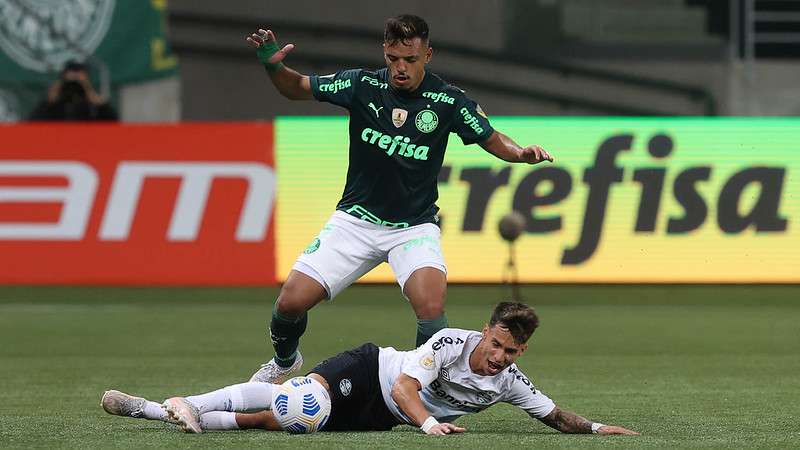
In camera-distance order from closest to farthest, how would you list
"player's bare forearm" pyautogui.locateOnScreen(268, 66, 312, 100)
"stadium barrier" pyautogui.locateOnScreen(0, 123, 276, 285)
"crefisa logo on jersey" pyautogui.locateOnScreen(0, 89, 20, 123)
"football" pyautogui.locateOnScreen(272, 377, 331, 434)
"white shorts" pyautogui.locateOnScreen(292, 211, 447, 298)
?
"football" pyautogui.locateOnScreen(272, 377, 331, 434) → "white shorts" pyautogui.locateOnScreen(292, 211, 447, 298) → "player's bare forearm" pyautogui.locateOnScreen(268, 66, 312, 100) → "stadium barrier" pyautogui.locateOnScreen(0, 123, 276, 285) → "crefisa logo on jersey" pyautogui.locateOnScreen(0, 89, 20, 123)

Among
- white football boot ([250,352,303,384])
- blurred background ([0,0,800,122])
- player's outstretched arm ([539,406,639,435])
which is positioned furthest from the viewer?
blurred background ([0,0,800,122])

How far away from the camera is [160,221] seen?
58.3 ft

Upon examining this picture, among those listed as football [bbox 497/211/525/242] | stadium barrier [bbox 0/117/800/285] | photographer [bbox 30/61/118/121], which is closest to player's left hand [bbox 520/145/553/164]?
football [bbox 497/211/525/242]

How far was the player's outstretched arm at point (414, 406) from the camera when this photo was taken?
8.20m

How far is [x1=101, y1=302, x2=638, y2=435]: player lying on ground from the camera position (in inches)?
323

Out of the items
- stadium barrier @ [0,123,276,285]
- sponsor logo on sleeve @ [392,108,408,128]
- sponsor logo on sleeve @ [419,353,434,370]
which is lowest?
stadium barrier @ [0,123,276,285]

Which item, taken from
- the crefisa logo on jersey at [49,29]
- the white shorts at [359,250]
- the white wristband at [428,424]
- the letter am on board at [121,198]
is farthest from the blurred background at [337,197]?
the white wristband at [428,424]

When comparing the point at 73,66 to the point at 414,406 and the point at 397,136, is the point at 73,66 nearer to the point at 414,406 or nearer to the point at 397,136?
the point at 397,136

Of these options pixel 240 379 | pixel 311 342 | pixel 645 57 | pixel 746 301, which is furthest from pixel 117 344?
pixel 645 57

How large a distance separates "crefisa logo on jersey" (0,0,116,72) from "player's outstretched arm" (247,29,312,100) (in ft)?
36.4

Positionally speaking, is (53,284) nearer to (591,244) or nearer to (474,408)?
(591,244)

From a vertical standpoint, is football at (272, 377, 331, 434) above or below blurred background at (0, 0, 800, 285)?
above

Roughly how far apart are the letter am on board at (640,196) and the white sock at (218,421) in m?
9.34

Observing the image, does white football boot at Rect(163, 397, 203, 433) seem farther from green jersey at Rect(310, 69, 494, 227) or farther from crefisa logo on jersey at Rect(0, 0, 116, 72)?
crefisa logo on jersey at Rect(0, 0, 116, 72)
